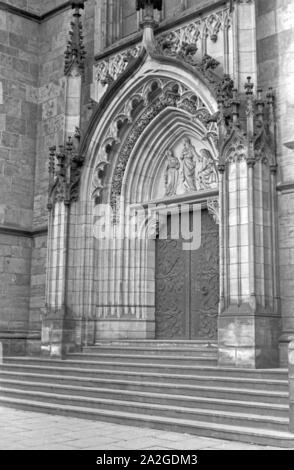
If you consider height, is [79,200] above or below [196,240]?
above

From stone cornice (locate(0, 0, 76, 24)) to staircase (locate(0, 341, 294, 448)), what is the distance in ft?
26.9

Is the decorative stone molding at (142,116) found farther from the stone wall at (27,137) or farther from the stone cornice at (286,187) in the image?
the stone cornice at (286,187)

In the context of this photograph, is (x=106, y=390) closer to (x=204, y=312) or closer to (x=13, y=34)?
(x=204, y=312)

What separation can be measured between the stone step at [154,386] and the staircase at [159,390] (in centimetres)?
1

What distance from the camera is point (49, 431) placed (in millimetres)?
8266

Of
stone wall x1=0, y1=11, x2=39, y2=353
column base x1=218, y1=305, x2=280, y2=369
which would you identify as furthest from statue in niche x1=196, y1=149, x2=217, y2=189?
stone wall x1=0, y1=11, x2=39, y2=353

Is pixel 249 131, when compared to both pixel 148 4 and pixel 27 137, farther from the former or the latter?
pixel 27 137

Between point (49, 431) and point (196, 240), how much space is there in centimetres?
549

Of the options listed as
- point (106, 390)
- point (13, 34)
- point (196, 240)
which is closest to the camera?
point (106, 390)

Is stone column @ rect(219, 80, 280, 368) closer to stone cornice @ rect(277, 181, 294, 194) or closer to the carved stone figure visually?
stone cornice @ rect(277, 181, 294, 194)

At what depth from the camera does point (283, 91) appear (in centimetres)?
1075

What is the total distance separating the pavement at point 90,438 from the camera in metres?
7.21

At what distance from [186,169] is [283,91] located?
8.85ft
